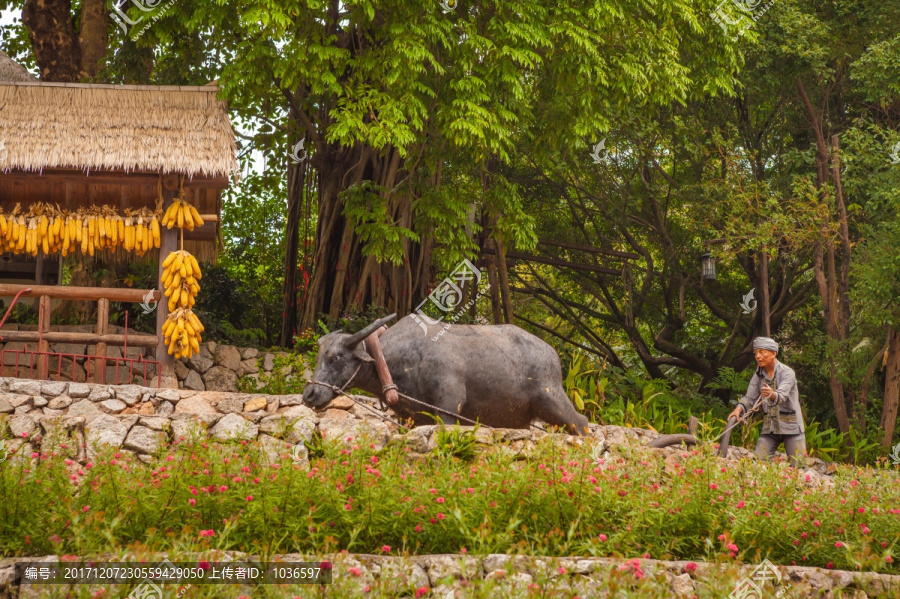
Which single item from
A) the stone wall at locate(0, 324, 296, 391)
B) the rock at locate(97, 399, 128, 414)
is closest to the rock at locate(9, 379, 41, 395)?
the rock at locate(97, 399, 128, 414)

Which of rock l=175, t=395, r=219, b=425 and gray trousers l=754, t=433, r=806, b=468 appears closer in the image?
gray trousers l=754, t=433, r=806, b=468

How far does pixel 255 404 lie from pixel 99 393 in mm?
1611

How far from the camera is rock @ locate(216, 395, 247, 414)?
9.92m

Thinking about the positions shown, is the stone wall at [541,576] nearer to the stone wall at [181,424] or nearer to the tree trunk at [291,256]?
the stone wall at [181,424]

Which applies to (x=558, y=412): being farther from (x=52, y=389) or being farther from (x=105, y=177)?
(x=105, y=177)

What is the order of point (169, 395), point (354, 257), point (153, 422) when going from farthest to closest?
point (354, 257) < point (169, 395) < point (153, 422)

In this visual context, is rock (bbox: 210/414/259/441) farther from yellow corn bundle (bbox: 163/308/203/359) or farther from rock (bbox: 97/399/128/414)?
yellow corn bundle (bbox: 163/308/203/359)

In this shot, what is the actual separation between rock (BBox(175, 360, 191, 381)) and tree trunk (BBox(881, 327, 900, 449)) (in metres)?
9.80

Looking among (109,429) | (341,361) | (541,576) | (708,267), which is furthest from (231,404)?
(708,267)

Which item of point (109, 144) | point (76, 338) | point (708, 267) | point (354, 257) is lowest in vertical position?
point (76, 338)

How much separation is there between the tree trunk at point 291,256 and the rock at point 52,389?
5318 mm

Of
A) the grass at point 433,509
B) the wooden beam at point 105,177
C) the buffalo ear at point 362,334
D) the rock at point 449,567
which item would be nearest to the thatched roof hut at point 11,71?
the wooden beam at point 105,177

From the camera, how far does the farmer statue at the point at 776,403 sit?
903 cm

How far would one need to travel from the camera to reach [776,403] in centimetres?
904
